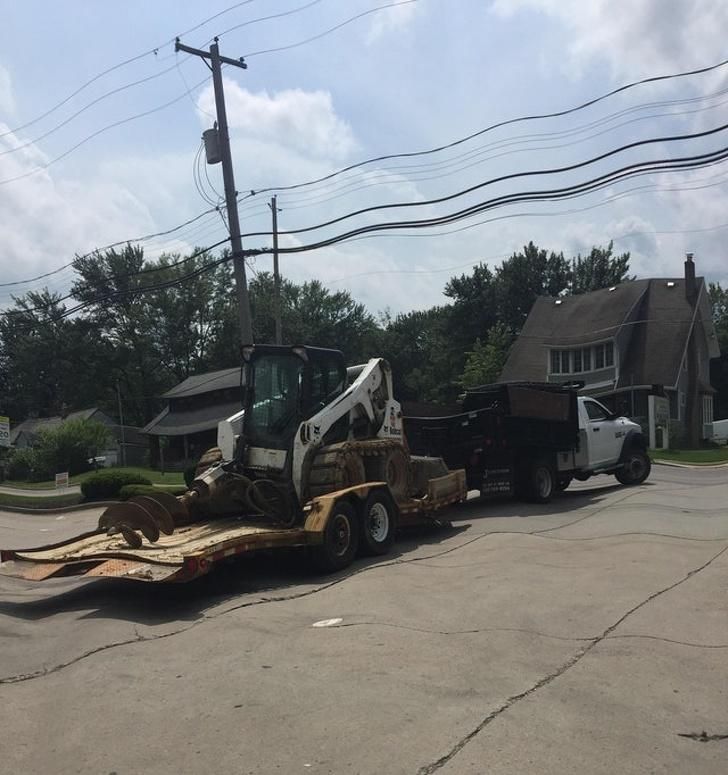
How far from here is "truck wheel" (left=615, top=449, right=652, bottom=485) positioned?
1828 cm

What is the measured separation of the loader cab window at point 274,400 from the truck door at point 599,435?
827 cm

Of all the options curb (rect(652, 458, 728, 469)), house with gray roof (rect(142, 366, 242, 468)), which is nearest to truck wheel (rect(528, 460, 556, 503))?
curb (rect(652, 458, 728, 469))

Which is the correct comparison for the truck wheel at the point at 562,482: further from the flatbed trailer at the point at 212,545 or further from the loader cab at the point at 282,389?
the loader cab at the point at 282,389

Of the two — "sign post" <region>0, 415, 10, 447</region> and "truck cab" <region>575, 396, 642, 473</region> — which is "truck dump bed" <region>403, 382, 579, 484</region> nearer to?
"truck cab" <region>575, 396, 642, 473</region>

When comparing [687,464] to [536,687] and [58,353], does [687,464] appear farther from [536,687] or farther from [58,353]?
[58,353]

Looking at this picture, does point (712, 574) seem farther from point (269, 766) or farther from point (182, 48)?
point (182, 48)

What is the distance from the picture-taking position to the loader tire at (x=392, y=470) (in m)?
11.9

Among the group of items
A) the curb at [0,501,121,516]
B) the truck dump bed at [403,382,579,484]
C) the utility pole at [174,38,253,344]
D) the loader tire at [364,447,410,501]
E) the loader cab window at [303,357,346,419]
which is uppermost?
the utility pole at [174,38,253,344]

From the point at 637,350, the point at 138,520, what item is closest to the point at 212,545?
the point at 138,520

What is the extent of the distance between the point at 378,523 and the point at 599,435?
793cm

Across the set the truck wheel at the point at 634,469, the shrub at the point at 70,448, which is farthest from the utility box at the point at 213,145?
the shrub at the point at 70,448

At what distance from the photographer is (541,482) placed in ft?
51.6

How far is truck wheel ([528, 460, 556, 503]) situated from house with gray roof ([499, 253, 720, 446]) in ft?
79.2

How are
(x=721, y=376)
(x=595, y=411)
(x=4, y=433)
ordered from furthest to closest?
(x=721, y=376)
(x=4, y=433)
(x=595, y=411)
